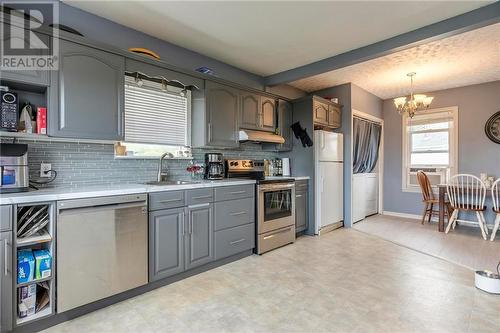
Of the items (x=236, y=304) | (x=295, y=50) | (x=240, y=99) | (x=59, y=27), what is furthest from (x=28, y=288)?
(x=295, y=50)

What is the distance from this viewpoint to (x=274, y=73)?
4238 millimetres

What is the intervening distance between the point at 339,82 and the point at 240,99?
2.20m

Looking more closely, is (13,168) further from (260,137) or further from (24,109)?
(260,137)

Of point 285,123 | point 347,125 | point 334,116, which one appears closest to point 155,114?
point 285,123

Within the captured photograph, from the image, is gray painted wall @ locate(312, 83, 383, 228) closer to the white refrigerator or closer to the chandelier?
the white refrigerator

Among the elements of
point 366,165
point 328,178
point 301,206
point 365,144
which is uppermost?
point 365,144

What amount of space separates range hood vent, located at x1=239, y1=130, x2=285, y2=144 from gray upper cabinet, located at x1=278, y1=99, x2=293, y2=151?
0.24m

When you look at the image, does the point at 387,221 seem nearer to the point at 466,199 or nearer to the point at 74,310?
the point at 466,199

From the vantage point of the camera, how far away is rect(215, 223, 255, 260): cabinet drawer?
9.58 ft

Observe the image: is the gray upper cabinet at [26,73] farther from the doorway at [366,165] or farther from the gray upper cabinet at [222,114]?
the doorway at [366,165]

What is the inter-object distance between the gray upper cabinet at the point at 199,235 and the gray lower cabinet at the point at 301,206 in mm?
1706

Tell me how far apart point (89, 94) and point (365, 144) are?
4.99 meters

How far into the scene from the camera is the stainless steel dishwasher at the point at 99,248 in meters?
1.88

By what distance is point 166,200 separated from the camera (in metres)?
2.45
